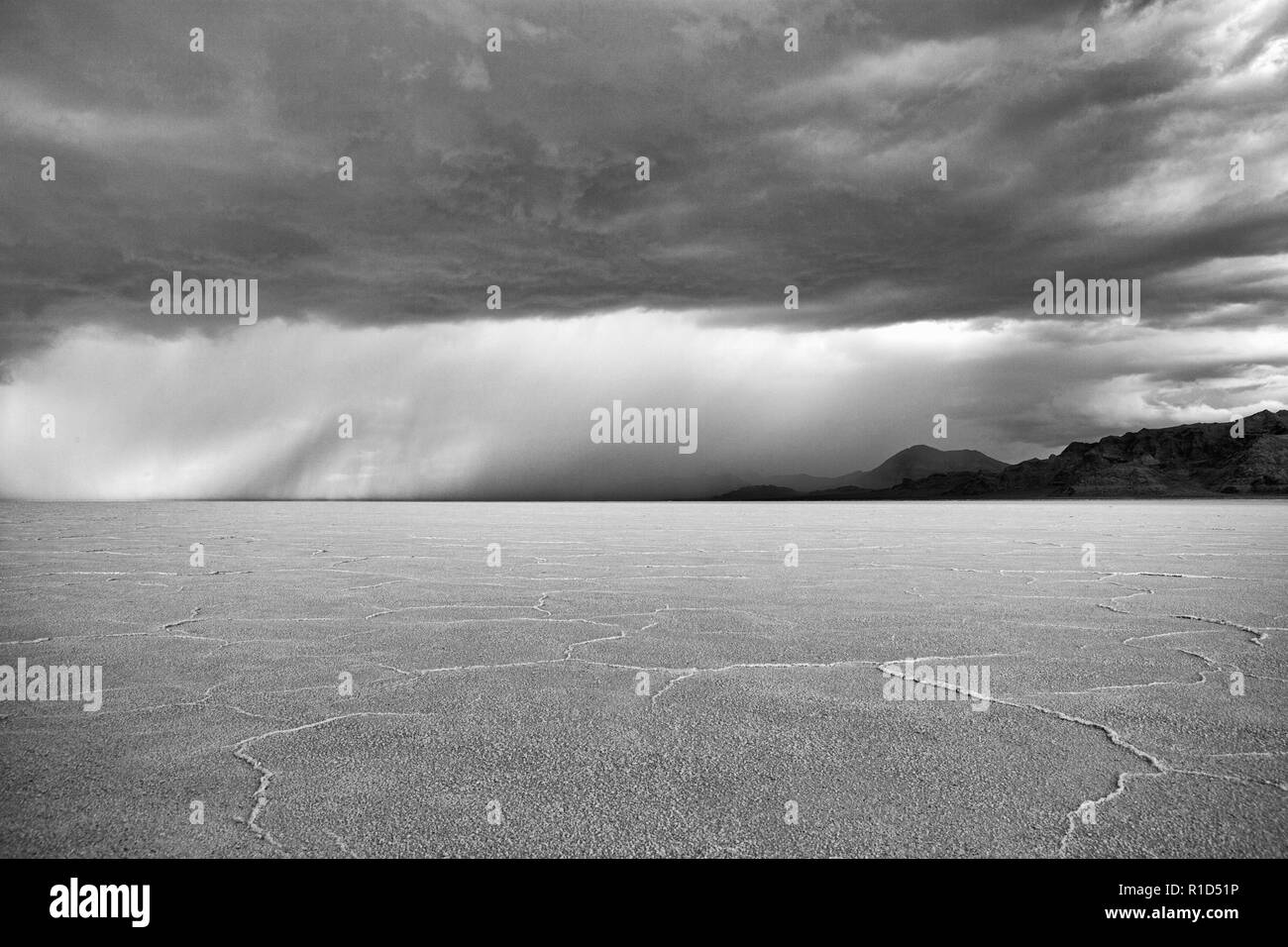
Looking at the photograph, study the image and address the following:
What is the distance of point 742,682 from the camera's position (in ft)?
14.9

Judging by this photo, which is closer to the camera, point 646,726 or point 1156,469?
point 646,726

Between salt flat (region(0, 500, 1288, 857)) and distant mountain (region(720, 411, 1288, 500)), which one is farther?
distant mountain (region(720, 411, 1288, 500))

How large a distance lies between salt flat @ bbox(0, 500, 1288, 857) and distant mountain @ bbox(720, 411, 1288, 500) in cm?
15081

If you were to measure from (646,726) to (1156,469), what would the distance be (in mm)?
184184

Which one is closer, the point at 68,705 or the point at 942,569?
the point at 68,705

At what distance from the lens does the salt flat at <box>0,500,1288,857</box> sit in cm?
260

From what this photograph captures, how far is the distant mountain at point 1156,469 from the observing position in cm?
13862

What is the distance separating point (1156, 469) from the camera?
520ft

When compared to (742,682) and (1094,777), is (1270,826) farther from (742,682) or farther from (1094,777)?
(742,682)

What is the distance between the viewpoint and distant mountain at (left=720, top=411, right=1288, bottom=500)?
455 ft
